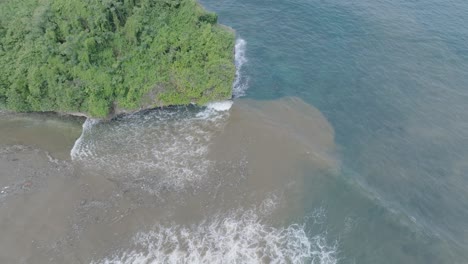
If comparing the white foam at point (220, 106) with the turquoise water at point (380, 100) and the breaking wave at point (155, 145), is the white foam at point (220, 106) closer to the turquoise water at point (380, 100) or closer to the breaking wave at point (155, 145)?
the breaking wave at point (155, 145)

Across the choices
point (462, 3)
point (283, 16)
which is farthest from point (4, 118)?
point (462, 3)

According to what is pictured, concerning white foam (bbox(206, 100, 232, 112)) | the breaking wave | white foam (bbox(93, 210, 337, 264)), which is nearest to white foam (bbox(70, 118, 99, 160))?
the breaking wave

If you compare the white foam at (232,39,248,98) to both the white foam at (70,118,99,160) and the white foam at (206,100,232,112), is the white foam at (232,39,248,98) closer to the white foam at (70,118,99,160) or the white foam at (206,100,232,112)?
the white foam at (206,100,232,112)

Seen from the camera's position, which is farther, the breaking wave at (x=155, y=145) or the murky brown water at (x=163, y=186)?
the breaking wave at (x=155, y=145)

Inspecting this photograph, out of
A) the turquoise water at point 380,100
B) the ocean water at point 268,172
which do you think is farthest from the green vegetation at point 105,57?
the turquoise water at point 380,100

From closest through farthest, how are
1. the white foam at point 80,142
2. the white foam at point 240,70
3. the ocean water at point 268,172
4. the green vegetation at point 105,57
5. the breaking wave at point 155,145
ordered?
the ocean water at point 268,172
the breaking wave at point 155,145
the white foam at point 80,142
the green vegetation at point 105,57
the white foam at point 240,70

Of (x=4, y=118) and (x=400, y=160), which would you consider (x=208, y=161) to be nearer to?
(x=400, y=160)
